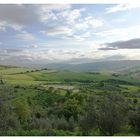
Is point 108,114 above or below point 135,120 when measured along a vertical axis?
above

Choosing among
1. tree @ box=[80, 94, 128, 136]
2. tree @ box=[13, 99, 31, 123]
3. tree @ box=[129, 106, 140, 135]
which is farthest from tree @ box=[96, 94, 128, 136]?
tree @ box=[13, 99, 31, 123]

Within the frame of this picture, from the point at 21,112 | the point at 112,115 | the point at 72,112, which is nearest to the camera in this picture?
the point at 112,115

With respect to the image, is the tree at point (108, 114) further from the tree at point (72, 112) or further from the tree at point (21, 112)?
the tree at point (21, 112)

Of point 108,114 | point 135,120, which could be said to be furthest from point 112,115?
point 135,120

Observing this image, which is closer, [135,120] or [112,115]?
[112,115]

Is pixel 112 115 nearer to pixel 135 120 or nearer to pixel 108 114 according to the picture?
pixel 108 114

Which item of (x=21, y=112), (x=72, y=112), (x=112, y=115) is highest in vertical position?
(x=112, y=115)

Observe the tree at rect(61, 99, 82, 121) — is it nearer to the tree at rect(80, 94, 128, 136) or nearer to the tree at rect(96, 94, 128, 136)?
the tree at rect(80, 94, 128, 136)


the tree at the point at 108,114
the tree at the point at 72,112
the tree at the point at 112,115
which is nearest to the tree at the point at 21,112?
the tree at the point at 72,112

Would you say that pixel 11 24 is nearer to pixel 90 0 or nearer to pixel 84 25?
pixel 84 25

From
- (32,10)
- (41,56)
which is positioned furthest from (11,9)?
(41,56)

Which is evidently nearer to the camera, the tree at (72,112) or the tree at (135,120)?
the tree at (135,120)

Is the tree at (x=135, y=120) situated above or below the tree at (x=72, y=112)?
above

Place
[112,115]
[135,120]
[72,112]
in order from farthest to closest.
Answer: [72,112]
[135,120]
[112,115]
